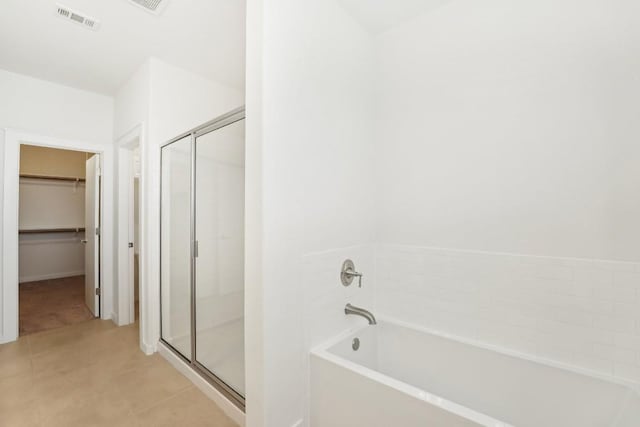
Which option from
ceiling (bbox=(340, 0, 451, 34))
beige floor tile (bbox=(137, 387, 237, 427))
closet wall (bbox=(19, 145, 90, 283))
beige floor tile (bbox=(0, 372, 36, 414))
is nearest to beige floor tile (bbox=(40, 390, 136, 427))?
beige floor tile (bbox=(137, 387, 237, 427))

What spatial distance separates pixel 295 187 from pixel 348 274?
0.71 m

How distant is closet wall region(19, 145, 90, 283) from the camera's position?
503cm

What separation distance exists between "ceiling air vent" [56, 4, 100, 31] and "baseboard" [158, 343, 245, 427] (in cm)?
261

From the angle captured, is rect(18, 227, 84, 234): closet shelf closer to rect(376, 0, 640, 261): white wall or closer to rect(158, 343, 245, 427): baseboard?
rect(158, 343, 245, 427): baseboard

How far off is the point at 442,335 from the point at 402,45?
1.96 m

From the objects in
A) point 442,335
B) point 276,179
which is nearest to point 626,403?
point 442,335

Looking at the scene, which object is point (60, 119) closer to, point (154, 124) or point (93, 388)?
point (154, 124)

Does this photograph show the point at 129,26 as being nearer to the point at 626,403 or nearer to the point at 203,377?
the point at 203,377

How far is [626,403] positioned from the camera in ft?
4.14

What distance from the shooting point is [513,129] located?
162 cm

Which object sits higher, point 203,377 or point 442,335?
point 442,335

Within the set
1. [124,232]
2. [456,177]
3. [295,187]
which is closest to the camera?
[295,187]

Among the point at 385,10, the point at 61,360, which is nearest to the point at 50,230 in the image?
the point at 61,360

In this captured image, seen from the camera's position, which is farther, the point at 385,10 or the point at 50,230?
the point at 50,230
